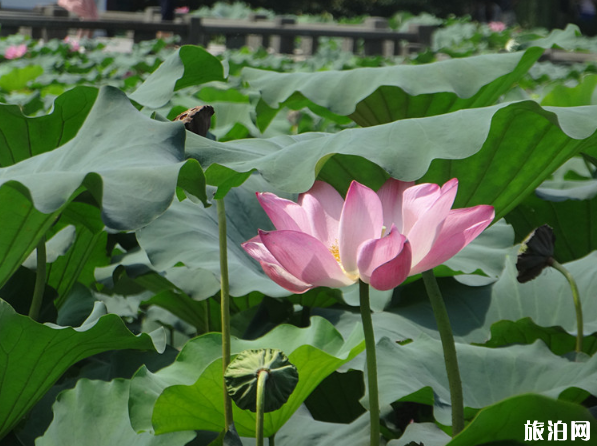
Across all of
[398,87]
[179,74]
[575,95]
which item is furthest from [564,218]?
[179,74]

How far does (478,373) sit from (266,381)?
301 millimetres

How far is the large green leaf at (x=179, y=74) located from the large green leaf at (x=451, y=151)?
0.60ft

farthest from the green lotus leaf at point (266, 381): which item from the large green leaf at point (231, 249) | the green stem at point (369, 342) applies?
the large green leaf at point (231, 249)

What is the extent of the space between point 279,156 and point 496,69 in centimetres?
65

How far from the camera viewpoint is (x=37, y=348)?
2.38 ft

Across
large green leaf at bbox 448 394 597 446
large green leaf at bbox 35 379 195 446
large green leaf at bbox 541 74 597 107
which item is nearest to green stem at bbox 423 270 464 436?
large green leaf at bbox 448 394 597 446

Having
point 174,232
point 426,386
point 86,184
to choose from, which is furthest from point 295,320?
point 86,184

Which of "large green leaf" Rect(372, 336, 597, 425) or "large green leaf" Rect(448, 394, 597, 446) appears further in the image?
"large green leaf" Rect(372, 336, 597, 425)

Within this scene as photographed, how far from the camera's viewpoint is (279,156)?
734mm

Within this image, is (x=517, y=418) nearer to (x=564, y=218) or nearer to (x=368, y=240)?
(x=368, y=240)

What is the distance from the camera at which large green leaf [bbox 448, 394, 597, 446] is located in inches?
19.9

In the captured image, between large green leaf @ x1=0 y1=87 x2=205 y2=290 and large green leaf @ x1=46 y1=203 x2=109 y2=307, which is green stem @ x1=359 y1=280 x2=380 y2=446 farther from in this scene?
large green leaf @ x1=46 y1=203 x2=109 y2=307

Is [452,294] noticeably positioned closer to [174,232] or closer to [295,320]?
[295,320]

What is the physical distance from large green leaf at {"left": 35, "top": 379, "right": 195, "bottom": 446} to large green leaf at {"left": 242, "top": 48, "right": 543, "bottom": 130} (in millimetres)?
613
